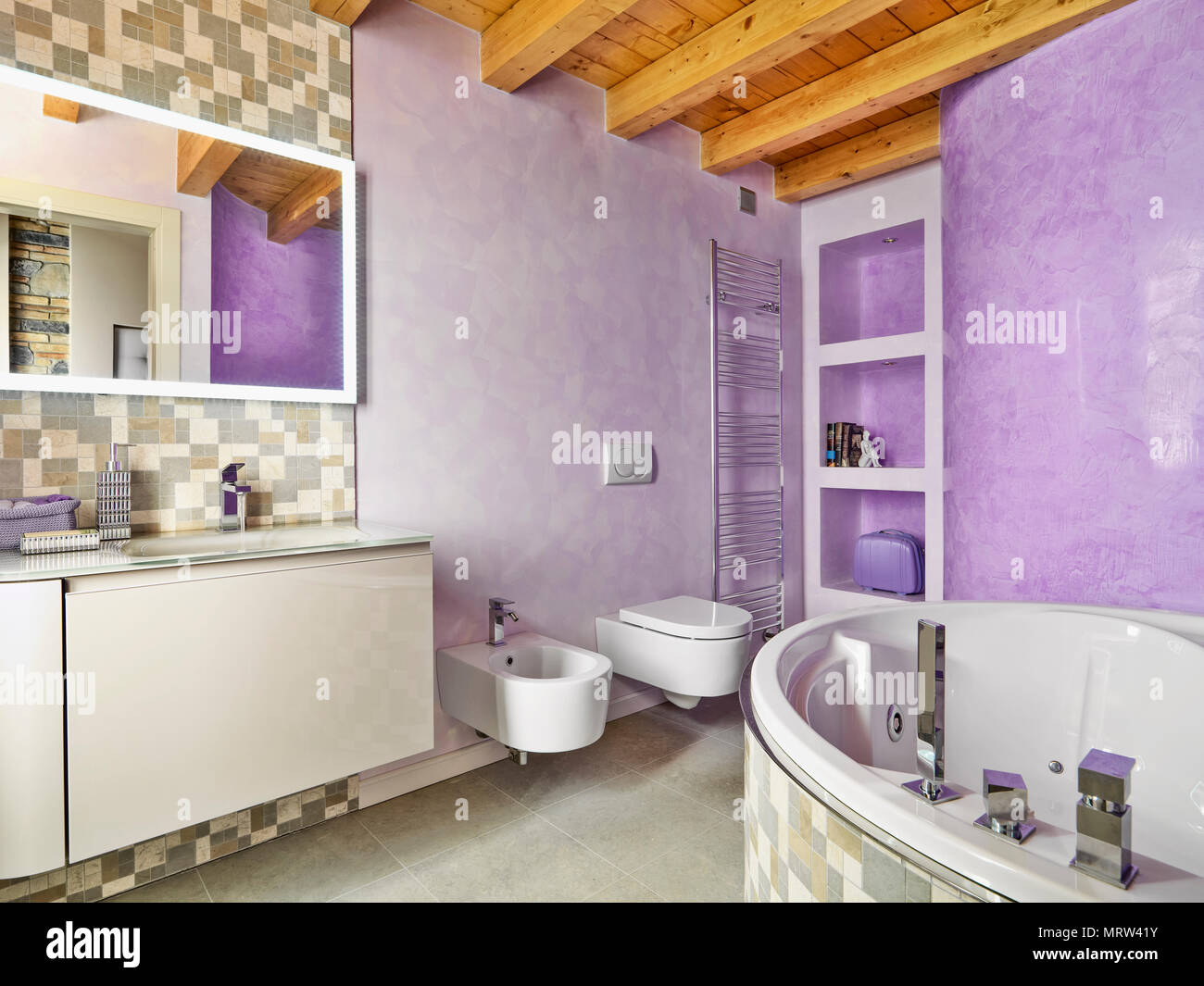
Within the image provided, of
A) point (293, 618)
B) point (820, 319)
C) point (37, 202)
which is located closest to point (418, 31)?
point (37, 202)

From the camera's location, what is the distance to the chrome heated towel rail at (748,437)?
3.27m

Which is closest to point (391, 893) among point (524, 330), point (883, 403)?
point (524, 330)

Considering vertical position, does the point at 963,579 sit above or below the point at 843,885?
above

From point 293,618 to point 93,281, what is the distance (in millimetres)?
941

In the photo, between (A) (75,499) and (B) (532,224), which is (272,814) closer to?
(A) (75,499)

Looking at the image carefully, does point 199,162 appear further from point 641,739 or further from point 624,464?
point 641,739

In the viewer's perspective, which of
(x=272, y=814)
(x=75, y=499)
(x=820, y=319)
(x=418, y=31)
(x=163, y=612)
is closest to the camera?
(x=163, y=612)

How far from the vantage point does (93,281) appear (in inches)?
67.6

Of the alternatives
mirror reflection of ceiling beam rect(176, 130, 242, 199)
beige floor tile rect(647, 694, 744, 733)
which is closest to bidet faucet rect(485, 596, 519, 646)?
beige floor tile rect(647, 694, 744, 733)

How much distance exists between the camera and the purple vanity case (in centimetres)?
348

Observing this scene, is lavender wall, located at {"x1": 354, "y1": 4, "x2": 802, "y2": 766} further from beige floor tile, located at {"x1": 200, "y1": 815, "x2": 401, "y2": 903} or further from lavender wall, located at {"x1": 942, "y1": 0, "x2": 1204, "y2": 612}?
lavender wall, located at {"x1": 942, "y1": 0, "x2": 1204, "y2": 612}

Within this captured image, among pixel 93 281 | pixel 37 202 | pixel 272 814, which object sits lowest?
pixel 272 814

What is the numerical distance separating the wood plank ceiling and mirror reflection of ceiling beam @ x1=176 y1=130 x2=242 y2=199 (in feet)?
2.81

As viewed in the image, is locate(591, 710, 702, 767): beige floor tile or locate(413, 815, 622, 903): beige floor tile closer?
locate(413, 815, 622, 903): beige floor tile
